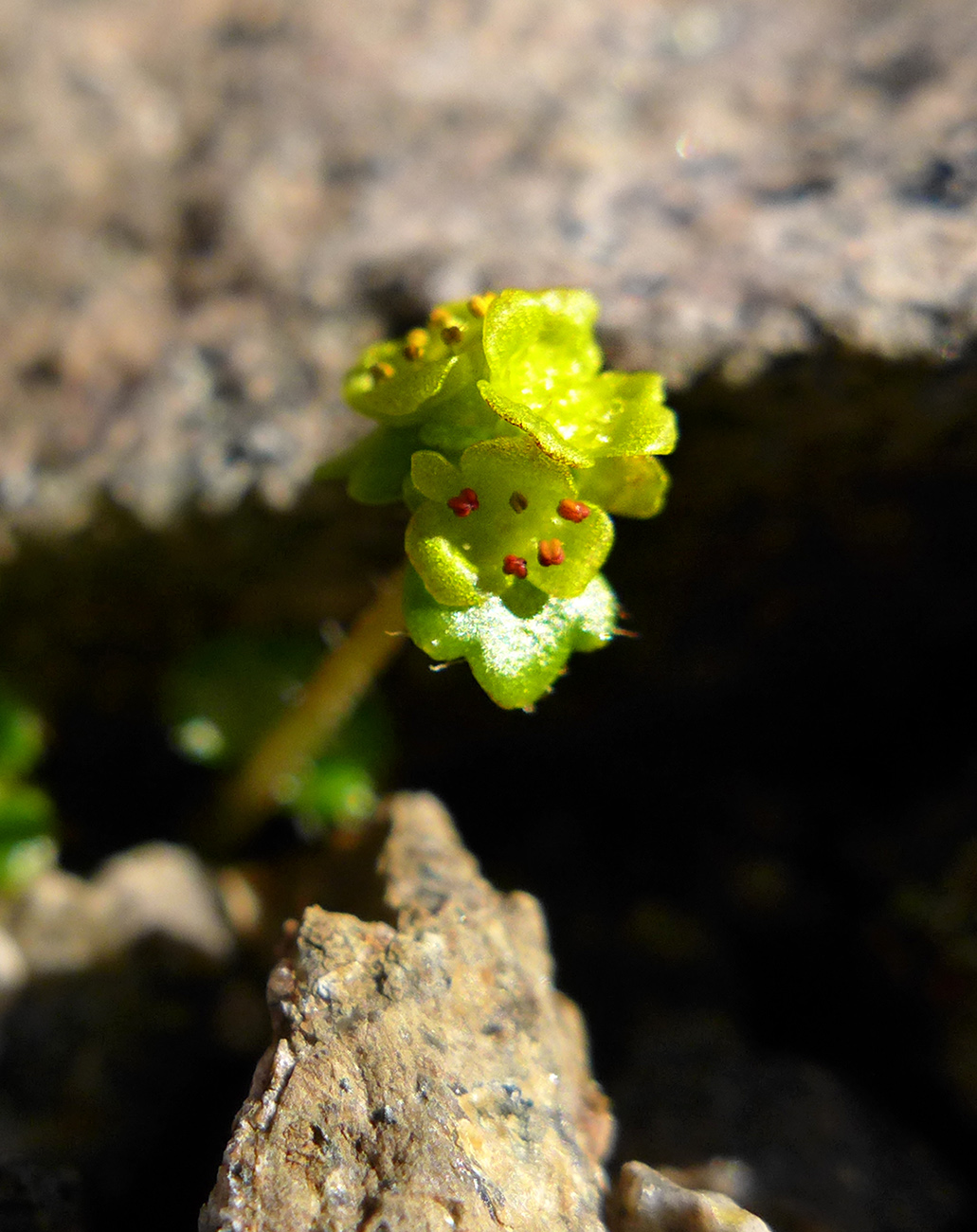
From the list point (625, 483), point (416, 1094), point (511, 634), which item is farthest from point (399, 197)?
point (416, 1094)

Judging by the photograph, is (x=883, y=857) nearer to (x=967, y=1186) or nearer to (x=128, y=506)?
(x=967, y=1186)

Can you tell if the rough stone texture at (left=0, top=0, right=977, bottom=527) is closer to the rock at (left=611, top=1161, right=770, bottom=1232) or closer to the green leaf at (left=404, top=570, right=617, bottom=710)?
the green leaf at (left=404, top=570, right=617, bottom=710)

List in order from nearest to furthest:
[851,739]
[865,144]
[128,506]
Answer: [128,506] < [865,144] < [851,739]

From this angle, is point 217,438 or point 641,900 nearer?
point 217,438

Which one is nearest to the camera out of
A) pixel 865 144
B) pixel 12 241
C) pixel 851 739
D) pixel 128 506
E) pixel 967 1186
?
pixel 967 1186

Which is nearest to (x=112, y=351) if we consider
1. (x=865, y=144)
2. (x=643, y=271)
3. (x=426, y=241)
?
(x=426, y=241)

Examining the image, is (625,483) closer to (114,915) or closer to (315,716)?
(315,716)

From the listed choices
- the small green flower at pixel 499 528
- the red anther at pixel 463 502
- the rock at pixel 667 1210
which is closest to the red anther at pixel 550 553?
the small green flower at pixel 499 528
